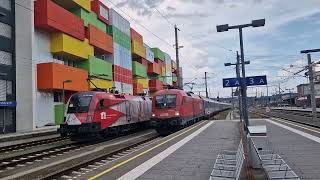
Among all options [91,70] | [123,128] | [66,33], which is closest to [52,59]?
[66,33]

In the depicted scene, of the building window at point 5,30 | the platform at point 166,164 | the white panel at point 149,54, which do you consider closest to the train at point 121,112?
the platform at point 166,164

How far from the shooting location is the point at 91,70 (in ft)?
173

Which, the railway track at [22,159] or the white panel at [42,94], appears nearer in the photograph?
the railway track at [22,159]

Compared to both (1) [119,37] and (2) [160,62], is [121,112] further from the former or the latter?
(2) [160,62]

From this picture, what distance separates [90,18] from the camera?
177 ft

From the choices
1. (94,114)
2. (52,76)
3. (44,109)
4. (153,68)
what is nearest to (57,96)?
(44,109)

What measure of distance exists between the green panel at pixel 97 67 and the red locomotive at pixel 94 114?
2450 cm

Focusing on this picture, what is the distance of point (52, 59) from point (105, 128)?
77.7ft

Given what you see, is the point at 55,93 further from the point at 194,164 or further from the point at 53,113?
the point at 194,164

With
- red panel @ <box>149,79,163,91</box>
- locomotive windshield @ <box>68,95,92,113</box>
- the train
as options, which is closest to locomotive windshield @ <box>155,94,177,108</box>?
the train

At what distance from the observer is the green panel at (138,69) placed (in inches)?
2921

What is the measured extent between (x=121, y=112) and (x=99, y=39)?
2922cm

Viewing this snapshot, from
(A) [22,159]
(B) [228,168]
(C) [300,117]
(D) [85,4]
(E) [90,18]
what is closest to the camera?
(B) [228,168]

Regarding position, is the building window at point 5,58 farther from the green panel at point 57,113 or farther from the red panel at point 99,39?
the red panel at point 99,39
